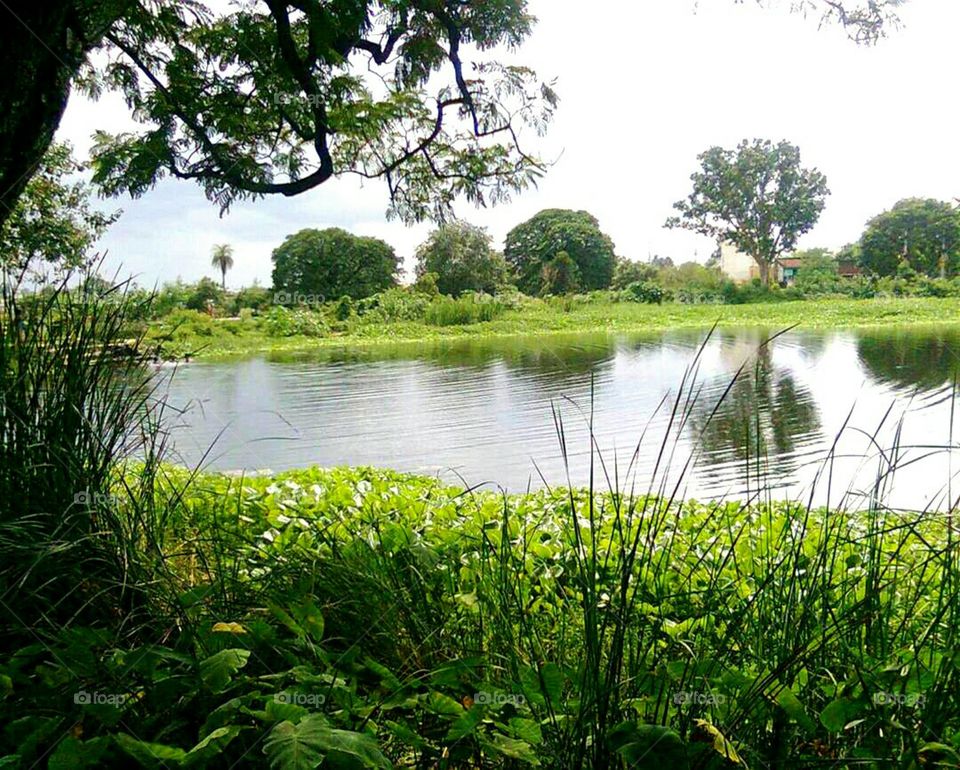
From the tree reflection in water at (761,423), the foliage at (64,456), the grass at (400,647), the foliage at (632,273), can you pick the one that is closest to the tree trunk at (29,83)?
the foliage at (64,456)

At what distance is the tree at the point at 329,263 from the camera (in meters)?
4.97

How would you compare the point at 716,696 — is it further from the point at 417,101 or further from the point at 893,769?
the point at 417,101

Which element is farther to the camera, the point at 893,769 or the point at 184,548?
the point at 184,548

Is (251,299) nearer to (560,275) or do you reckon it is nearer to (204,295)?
(204,295)

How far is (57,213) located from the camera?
11.2 feet

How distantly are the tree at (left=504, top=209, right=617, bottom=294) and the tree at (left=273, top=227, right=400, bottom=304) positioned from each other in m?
0.98

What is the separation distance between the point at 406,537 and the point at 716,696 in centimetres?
60

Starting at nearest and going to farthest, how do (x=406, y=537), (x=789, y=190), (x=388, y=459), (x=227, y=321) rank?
1. (x=406, y=537)
2. (x=388, y=459)
3. (x=789, y=190)
4. (x=227, y=321)

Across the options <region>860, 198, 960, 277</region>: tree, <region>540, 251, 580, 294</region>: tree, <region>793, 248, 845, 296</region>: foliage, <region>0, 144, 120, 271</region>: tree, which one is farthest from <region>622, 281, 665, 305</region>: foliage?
<region>0, 144, 120, 271</region>: tree

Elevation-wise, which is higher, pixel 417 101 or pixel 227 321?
pixel 417 101

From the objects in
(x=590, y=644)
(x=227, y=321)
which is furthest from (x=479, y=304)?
(x=590, y=644)

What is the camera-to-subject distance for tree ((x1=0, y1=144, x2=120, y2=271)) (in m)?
2.77

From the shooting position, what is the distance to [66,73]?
1787 mm

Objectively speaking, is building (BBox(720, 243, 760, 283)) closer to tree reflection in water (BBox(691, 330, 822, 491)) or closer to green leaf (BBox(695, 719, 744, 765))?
tree reflection in water (BBox(691, 330, 822, 491))
